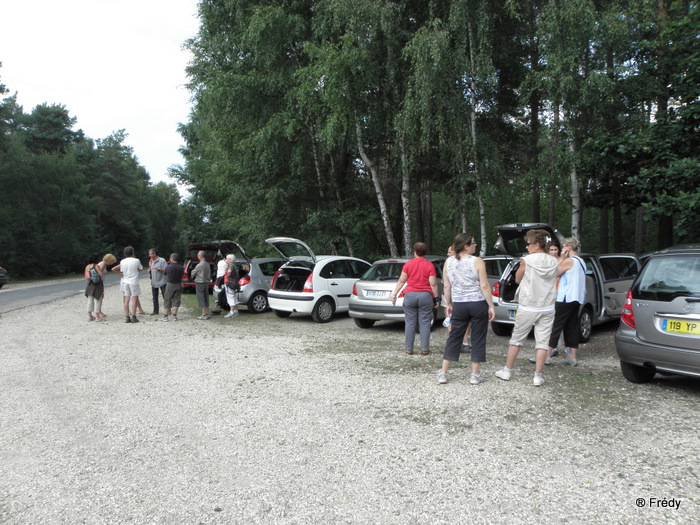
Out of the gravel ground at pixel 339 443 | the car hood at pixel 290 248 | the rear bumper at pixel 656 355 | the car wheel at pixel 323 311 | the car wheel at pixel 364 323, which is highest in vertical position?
the car hood at pixel 290 248

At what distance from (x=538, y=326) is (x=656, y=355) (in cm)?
122

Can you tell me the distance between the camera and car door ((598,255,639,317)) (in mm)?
9742

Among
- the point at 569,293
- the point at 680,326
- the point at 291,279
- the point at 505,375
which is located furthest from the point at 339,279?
the point at 680,326

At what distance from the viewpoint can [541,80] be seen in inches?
529

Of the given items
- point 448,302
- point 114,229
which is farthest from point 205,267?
point 114,229

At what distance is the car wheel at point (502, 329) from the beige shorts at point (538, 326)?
3708mm

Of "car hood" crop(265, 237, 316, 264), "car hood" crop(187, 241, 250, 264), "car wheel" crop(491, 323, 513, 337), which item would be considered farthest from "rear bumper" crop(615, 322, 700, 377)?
"car hood" crop(187, 241, 250, 264)

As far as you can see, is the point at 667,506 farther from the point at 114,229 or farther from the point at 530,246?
the point at 114,229

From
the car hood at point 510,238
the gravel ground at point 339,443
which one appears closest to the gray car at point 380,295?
the car hood at point 510,238

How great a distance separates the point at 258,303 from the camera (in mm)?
14008

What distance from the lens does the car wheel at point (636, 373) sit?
5852 mm

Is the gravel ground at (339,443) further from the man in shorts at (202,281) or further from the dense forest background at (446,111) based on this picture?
the dense forest background at (446,111)

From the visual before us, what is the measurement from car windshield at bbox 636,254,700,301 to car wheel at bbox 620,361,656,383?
0.89 m

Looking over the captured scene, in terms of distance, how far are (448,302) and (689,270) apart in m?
2.67
